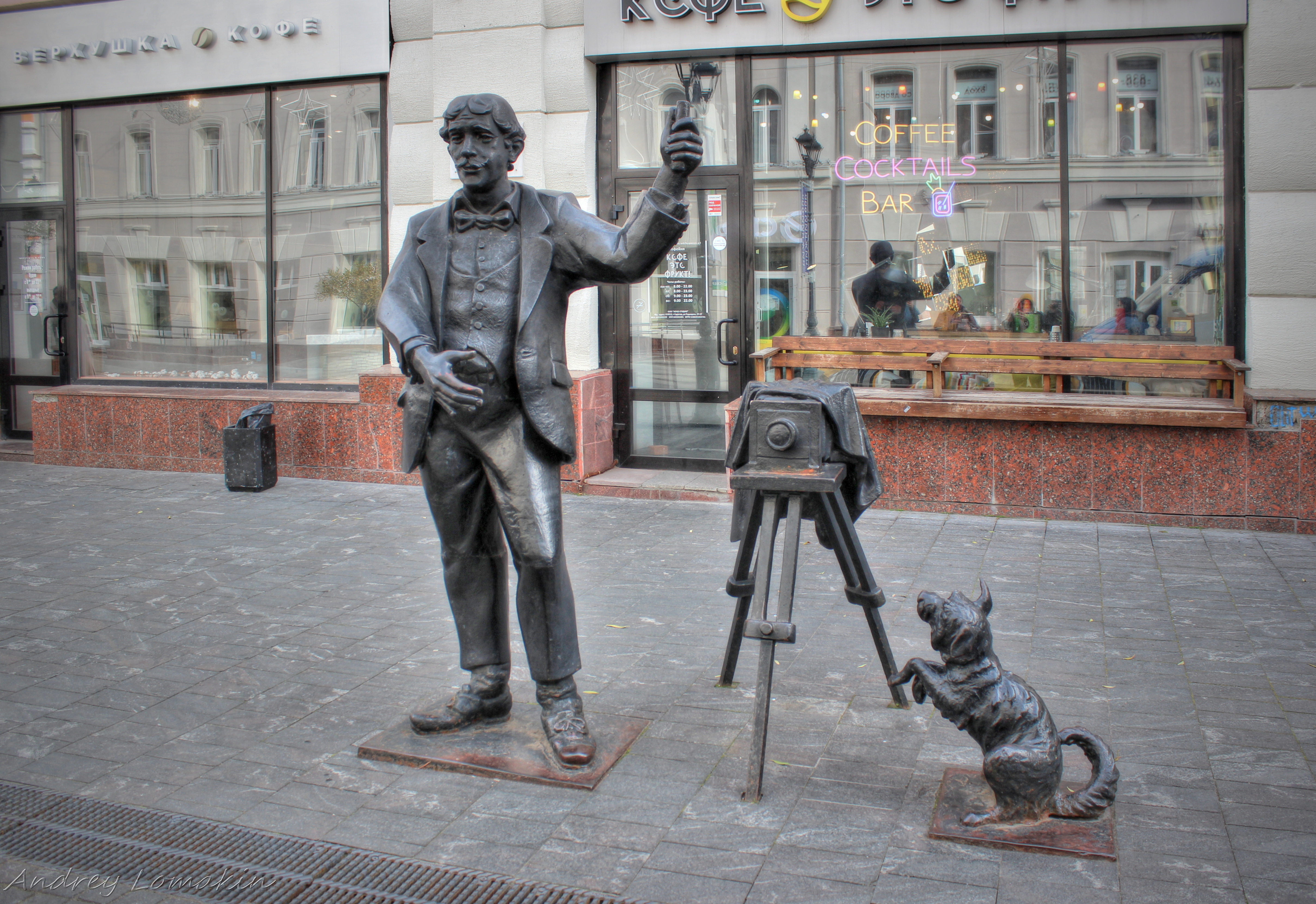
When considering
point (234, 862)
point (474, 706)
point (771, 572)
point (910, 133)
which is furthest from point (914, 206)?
point (234, 862)

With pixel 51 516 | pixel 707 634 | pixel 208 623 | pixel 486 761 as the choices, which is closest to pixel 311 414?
pixel 51 516

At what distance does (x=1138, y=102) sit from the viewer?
857 centimetres

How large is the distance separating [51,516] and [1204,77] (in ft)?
29.1

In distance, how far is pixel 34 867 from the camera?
10.9 feet

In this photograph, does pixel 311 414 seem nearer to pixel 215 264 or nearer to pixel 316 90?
pixel 215 264

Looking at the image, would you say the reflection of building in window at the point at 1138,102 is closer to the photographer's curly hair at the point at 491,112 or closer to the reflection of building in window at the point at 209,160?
the photographer's curly hair at the point at 491,112

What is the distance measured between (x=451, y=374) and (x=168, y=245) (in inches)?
349

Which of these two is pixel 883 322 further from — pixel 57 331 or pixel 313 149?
pixel 57 331

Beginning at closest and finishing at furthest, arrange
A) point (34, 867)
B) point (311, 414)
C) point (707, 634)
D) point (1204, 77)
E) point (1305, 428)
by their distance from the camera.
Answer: point (34, 867) → point (707, 634) → point (1305, 428) → point (1204, 77) → point (311, 414)

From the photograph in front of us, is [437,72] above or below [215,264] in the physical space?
above

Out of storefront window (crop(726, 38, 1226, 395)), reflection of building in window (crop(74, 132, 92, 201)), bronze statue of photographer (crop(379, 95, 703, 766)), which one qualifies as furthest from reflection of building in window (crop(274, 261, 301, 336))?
bronze statue of photographer (crop(379, 95, 703, 766))

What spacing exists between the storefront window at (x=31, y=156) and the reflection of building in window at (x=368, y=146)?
340cm

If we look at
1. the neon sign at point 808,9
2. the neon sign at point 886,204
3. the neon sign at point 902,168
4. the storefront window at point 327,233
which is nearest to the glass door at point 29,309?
the storefront window at point 327,233

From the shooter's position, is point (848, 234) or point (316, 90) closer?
point (848, 234)
